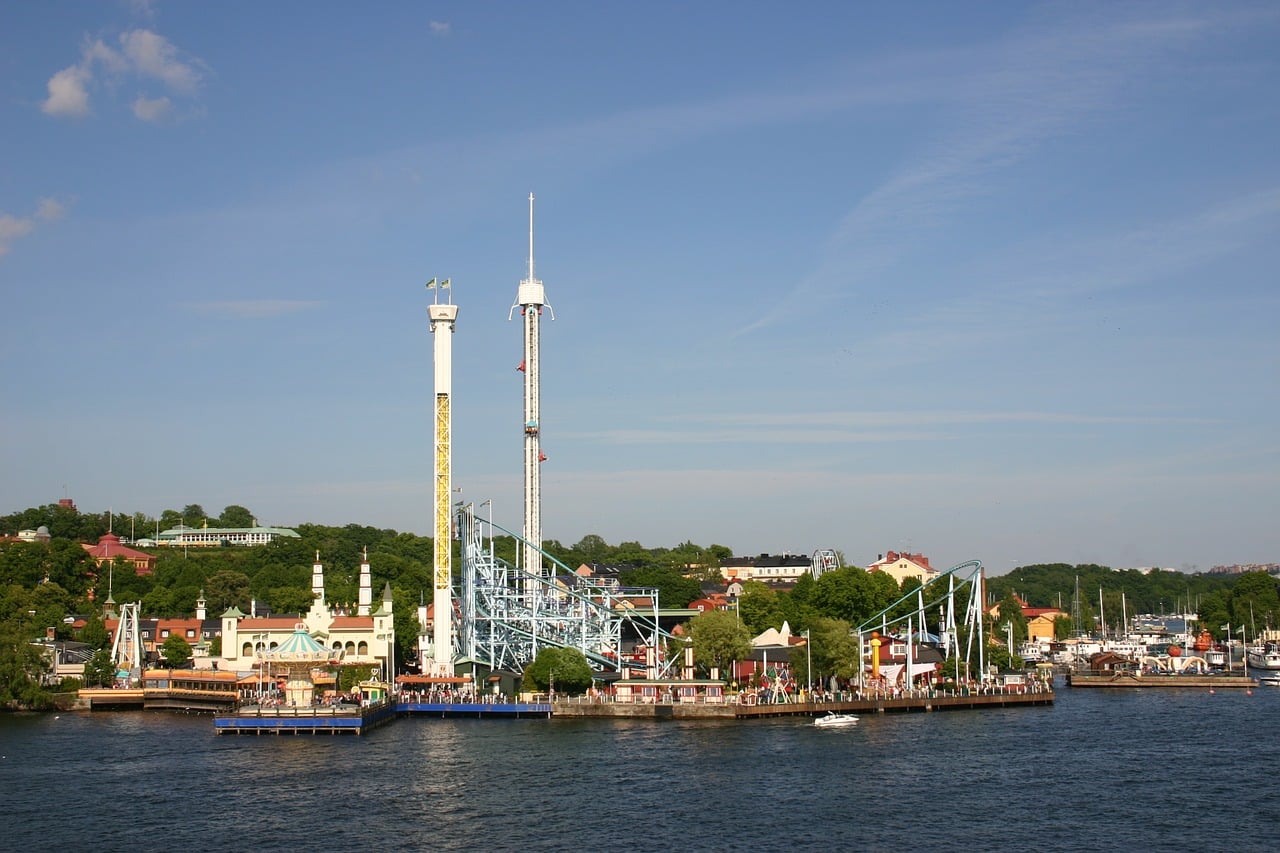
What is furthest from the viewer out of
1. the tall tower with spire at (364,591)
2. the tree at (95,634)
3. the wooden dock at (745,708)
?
the tall tower with spire at (364,591)

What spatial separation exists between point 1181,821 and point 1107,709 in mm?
38064

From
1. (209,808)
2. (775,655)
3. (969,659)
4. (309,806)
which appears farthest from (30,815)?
(969,659)

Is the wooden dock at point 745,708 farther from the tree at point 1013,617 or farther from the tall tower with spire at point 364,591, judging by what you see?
the tree at point 1013,617

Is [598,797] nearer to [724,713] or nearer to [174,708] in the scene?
[724,713]

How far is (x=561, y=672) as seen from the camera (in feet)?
259

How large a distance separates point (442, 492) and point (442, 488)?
0.91 ft

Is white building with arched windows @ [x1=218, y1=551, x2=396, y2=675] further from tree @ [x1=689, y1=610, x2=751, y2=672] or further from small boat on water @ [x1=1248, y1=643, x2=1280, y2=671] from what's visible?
small boat on water @ [x1=1248, y1=643, x2=1280, y2=671]

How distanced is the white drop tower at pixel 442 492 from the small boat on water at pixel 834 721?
26.7m

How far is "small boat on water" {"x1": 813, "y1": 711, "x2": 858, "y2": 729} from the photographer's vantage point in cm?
7012

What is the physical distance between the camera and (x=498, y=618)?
8912 cm

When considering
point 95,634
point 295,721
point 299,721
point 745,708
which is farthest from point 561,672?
point 95,634

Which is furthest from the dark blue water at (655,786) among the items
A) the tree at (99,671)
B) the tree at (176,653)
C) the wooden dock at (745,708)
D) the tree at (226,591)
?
the tree at (226,591)

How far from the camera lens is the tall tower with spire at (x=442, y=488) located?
86.8m

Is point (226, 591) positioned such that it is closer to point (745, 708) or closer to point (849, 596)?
point (849, 596)
